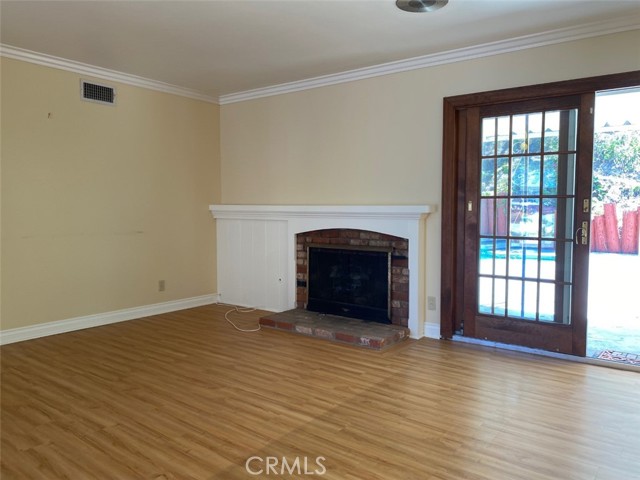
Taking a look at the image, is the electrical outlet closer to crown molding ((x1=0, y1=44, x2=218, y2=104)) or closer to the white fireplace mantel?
the white fireplace mantel

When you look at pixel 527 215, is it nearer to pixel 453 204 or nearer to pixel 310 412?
pixel 453 204

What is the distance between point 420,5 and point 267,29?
1.16m

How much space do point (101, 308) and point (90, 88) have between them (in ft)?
7.17

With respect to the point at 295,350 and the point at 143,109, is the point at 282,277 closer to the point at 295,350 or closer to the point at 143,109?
the point at 295,350

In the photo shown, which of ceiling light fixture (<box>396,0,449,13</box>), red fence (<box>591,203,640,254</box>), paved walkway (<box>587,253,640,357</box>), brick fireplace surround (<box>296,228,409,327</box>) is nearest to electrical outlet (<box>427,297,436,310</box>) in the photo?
brick fireplace surround (<box>296,228,409,327</box>)

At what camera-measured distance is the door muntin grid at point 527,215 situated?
3791 millimetres

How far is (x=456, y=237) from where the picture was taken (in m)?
4.30

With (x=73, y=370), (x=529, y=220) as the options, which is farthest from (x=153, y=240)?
(x=529, y=220)

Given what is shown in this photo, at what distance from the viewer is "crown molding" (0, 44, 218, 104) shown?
Answer: 162 inches

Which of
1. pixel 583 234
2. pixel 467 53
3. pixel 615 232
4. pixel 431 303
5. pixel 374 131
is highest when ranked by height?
pixel 467 53

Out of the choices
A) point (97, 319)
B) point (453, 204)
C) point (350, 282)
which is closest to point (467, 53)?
point (453, 204)

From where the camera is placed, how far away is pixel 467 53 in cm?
410

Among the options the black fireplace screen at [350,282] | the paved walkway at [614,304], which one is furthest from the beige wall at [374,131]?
the paved walkway at [614,304]

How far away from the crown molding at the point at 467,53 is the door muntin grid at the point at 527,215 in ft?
1.81
